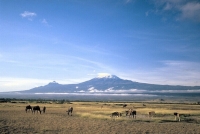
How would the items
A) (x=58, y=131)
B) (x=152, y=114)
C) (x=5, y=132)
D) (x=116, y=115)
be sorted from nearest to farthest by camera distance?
(x=5, y=132) → (x=58, y=131) → (x=116, y=115) → (x=152, y=114)

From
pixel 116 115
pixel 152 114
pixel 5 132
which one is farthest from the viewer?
pixel 152 114

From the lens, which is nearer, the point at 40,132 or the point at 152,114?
the point at 40,132

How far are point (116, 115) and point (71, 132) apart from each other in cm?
1436

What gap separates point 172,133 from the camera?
69.1ft

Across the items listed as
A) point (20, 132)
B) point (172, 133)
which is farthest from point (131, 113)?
point (20, 132)

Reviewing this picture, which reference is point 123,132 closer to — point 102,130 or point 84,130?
point 102,130

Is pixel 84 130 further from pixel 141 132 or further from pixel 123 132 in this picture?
pixel 141 132

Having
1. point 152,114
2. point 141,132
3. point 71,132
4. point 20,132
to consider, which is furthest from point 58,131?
point 152,114

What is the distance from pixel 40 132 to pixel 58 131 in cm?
165

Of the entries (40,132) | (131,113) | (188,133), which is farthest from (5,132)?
(131,113)

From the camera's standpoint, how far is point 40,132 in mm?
20094

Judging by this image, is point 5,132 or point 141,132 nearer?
point 5,132

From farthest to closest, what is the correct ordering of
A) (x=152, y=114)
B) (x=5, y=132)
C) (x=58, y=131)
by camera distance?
(x=152, y=114), (x=58, y=131), (x=5, y=132)

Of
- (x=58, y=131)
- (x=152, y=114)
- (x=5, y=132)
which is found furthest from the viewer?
(x=152, y=114)
